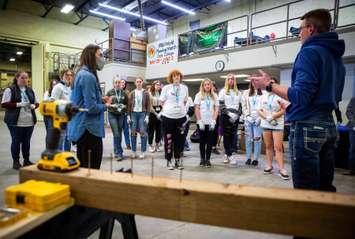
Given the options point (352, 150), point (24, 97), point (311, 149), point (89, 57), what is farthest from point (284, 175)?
point (24, 97)

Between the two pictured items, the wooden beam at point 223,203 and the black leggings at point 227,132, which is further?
the black leggings at point 227,132

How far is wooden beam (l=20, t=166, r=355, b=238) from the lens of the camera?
3.19ft

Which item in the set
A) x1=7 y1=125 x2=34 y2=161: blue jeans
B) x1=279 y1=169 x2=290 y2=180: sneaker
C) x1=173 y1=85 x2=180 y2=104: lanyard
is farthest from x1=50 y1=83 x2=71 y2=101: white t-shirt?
x1=279 y1=169 x2=290 y2=180: sneaker

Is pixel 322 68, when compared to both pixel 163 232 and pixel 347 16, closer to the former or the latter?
pixel 163 232

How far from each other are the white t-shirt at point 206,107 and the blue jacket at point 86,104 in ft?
8.00

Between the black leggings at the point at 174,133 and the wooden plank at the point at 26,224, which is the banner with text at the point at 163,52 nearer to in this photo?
the black leggings at the point at 174,133

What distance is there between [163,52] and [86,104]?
988cm

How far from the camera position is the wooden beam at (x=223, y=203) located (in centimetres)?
97

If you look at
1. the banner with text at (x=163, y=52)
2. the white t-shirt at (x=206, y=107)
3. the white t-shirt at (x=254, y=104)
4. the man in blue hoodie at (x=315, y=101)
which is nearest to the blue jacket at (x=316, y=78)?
the man in blue hoodie at (x=315, y=101)

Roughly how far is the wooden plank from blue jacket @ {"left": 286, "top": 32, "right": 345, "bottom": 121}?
1.33 metres

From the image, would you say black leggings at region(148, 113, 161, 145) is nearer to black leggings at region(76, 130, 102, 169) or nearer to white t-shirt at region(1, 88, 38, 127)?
white t-shirt at region(1, 88, 38, 127)

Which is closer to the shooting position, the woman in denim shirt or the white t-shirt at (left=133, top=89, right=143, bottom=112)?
the woman in denim shirt

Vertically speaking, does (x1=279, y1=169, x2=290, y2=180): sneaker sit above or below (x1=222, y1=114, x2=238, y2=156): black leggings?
below

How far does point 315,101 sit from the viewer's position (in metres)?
1.60
